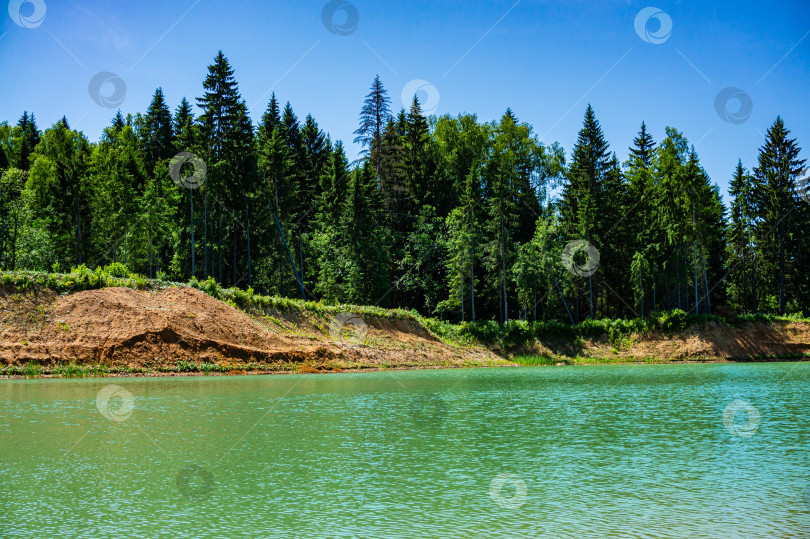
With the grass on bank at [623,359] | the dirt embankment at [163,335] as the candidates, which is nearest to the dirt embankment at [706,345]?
the grass on bank at [623,359]

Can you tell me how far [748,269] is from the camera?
251ft

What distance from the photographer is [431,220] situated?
7206cm

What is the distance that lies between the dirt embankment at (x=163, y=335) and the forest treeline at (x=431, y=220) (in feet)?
41.3

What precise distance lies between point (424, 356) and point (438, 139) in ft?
129

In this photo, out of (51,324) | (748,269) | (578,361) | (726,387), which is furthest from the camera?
(748,269)

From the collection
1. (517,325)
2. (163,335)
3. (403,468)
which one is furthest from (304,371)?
(403,468)

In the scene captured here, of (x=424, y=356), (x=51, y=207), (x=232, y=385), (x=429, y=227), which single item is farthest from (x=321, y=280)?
(x=232, y=385)

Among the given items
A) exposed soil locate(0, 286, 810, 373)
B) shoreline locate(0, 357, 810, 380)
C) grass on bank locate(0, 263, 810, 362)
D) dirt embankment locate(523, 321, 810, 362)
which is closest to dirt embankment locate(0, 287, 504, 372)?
exposed soil locate(0, 286, 810, 373)

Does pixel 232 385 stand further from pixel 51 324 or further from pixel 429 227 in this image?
pixel 429 227

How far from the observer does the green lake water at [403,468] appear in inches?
312

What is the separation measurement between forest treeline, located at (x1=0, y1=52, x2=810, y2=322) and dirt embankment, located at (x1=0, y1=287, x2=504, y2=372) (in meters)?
12.6

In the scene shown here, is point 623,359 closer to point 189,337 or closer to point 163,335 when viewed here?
point 189,337

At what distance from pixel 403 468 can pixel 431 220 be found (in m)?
61.8

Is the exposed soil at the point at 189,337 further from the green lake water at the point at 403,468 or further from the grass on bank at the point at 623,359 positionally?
the green lake water at the point at 403,468
